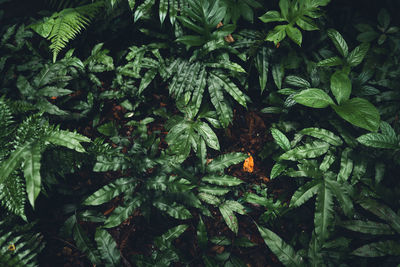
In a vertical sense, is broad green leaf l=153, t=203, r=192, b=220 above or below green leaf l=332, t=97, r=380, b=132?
below

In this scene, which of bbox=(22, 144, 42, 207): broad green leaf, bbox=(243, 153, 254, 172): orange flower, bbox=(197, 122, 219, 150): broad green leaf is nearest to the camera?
bbox=(22, 144, 42, 207): broad green leaf

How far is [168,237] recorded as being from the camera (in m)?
1.79

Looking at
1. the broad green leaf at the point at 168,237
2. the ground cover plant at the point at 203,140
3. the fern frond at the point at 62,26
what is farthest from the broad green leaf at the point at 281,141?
the fern frond at the point at 62,26

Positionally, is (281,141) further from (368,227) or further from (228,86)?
(368,227)

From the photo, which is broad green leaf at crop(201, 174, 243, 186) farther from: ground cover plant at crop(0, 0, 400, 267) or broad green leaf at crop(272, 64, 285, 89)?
broad green leaf at crop(272, 64, 285, 89)

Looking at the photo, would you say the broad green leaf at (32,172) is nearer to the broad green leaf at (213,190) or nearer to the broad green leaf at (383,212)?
the broad green leaf at (213,190)

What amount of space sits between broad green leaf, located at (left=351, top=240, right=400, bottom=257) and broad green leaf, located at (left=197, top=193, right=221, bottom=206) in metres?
1.04

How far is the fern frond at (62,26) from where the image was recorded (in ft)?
6.29

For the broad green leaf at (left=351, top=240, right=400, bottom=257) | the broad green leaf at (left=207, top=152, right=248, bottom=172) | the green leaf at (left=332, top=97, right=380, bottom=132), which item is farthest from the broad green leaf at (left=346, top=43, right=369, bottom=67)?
the broad green leaf at (left=351, top=240, right=400, bottom=257)

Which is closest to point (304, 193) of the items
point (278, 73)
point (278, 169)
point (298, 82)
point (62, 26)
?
point (278, 169)

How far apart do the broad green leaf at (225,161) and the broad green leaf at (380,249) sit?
3.43ft

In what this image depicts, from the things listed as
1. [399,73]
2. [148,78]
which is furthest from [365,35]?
[148,78]

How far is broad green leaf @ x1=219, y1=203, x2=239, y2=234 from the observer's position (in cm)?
181

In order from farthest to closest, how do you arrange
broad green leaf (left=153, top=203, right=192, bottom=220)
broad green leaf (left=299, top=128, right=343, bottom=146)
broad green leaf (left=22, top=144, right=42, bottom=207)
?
broad green leaf (left=299, top=128, right=343, bottom=146) → broad green leaf (left=153, top=203, right=192, bottom=220) → broad green leaf (left=22, top=144, right=42, bottom=207)
